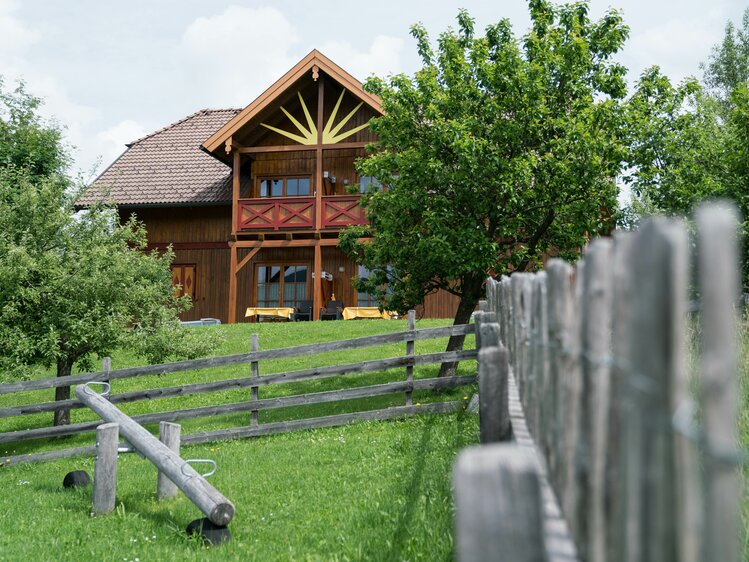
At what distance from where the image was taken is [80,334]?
1243 centimetres

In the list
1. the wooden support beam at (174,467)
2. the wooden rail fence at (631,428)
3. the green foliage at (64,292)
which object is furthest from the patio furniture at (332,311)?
the wooden rail fence at (631,428)

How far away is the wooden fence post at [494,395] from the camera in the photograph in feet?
9.96

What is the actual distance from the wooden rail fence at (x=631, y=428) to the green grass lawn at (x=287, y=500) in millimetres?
2940

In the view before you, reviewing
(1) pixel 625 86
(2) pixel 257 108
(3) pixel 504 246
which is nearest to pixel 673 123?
(1) pixel 625 86

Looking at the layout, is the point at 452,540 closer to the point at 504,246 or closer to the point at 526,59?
the point at 504,246

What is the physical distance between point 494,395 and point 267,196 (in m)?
24.6

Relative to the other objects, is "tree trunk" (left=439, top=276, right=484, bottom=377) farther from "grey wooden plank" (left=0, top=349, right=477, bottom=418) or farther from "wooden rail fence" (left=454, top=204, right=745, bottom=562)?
"wooden rail fence" (left=454, top=204, right=745, bottom=562)

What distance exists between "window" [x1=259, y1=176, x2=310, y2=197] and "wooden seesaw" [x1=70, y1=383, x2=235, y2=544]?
1913 centimetres

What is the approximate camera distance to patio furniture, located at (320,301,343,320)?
23828mm

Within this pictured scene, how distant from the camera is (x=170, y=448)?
7.72 metres

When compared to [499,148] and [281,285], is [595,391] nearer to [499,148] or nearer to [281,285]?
[499,148]

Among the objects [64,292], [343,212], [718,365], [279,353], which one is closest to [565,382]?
[718,365]

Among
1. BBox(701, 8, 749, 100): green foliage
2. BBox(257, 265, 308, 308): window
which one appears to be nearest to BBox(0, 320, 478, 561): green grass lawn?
BBox(257, 265, 308, 308): window

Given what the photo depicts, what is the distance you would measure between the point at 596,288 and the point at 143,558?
515 cm
